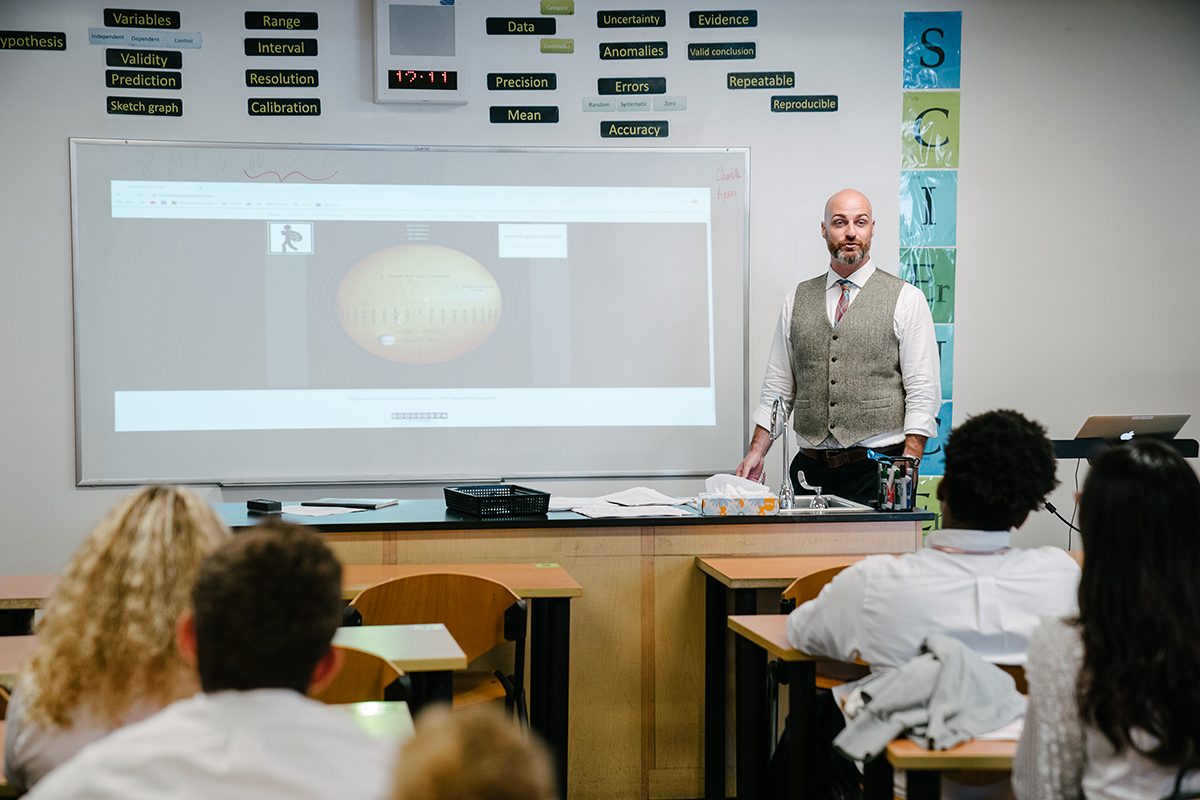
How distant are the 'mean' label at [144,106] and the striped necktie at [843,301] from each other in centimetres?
284

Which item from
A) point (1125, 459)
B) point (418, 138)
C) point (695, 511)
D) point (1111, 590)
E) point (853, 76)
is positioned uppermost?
point (853, 76)

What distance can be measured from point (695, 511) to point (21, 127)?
3.22m

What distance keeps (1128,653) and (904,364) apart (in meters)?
2.31

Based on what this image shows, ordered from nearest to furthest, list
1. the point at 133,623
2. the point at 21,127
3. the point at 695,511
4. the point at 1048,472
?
the point at 133,623 < the point at 1048,472 < the point at 695,511 < the point at 21,127

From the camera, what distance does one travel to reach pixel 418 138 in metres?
3.96

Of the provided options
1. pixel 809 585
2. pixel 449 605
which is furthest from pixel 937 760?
pixel 449 605

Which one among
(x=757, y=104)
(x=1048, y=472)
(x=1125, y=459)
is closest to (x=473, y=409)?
(x=757, y=104)

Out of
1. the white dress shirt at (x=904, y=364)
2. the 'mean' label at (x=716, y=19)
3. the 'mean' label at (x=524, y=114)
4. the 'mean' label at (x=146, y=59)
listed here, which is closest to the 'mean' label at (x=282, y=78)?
the 'mean' label at (x=146, y=59)

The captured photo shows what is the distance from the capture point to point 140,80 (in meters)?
3.84

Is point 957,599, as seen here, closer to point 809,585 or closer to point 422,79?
point 809,585

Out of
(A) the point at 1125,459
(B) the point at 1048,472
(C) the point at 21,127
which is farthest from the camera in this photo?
(C) the point at 21,127

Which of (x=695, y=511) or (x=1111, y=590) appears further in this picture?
(x=695, y=511)

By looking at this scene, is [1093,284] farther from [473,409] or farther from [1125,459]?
[1125,459]

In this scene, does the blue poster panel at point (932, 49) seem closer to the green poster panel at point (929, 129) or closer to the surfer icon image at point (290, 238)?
the green poster panel at point (929, 129)
